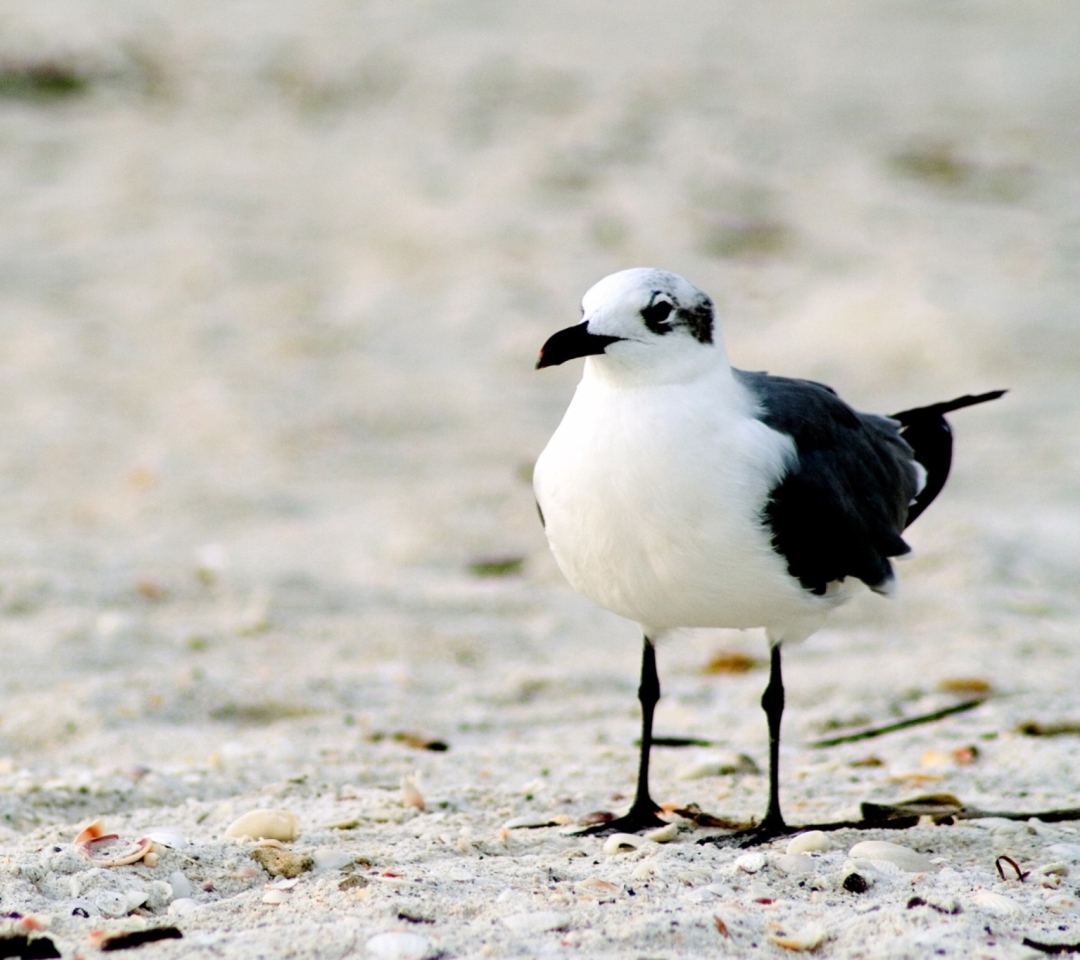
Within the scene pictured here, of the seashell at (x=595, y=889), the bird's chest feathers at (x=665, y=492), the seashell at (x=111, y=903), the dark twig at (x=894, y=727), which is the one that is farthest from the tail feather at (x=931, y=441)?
the seashell at (x=111, y=903)

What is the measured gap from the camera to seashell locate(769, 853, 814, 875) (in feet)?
11.1

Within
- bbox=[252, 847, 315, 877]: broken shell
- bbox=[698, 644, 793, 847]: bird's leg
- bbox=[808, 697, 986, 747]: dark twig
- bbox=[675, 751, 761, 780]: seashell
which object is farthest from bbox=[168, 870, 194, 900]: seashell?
bbox=[808, 697, 986, 747]: dark twig

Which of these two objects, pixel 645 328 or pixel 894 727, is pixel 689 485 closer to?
pixel 645 328

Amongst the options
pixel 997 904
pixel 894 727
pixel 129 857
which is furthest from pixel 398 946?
pixel 894 727

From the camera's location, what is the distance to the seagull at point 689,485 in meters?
3.52

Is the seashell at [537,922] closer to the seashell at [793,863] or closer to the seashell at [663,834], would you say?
the seashell at [793,863]

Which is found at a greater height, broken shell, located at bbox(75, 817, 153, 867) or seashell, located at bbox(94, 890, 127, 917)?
broken shell, located at bbox(75, 817, 153, 867)

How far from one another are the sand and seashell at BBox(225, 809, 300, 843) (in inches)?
1.5

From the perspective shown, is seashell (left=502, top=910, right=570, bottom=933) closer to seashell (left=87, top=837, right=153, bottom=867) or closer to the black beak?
seashell (left=87, top=837, right=153, bottom=867)

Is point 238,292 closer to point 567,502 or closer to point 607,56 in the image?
point 607,56

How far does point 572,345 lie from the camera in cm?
351

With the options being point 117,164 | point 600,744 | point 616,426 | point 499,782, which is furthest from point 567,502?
point 117,164

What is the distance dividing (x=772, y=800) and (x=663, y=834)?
0.26 m

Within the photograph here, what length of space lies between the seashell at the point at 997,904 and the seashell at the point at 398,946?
1009mm
